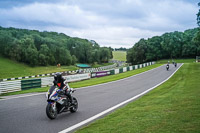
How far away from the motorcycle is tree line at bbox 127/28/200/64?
99.7 m

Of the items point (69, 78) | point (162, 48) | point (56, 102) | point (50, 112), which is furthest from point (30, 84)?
point (162, 48)

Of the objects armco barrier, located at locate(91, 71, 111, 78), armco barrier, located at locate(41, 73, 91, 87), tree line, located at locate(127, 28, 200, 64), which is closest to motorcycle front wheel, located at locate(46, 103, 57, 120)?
armco barrier, located at locate(41, 73, 91, 87)

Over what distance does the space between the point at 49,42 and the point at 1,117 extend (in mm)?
95103

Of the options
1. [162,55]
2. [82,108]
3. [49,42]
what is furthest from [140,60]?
[82,108]

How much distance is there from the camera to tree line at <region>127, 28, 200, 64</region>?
10306 cm

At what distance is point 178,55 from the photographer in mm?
106438

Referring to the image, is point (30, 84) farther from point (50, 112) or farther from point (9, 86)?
point (50, 112)

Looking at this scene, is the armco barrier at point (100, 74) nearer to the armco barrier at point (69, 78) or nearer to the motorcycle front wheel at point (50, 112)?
the armco barrier at point (69, 78)

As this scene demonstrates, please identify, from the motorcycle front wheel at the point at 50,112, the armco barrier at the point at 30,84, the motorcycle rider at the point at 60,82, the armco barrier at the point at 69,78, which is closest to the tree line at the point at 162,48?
the armco barrier at the point at 69,78

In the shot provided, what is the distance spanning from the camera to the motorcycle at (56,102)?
7602 mm

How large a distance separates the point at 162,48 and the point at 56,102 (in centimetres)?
10716

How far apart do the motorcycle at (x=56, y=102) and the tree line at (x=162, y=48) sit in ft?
327

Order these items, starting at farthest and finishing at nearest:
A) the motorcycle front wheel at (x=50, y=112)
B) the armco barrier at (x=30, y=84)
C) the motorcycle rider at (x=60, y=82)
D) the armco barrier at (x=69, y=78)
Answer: the armco barrier at (x=69, y=78) → the armco barrier at (x=30, y=84) → the motorcycle rider at (x=60, y=82) → the motorcycle front wheel at (x=50, y=112)

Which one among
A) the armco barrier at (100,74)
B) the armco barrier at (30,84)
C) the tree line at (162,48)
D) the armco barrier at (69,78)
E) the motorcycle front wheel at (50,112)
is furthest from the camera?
the tree line at (162,48)
